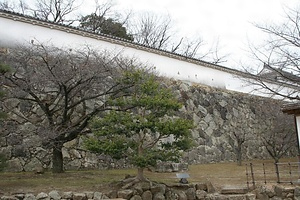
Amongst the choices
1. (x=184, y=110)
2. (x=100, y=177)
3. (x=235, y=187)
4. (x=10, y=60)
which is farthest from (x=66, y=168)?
(x=184, y=110)

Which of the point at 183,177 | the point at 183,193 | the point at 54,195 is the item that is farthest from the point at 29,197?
the point at 183,177

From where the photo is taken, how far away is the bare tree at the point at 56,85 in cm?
955

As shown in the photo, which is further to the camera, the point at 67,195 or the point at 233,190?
the point at 233,190

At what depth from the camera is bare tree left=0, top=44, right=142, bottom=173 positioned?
9.55m

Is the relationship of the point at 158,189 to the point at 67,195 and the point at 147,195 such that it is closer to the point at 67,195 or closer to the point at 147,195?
the point at 147,195

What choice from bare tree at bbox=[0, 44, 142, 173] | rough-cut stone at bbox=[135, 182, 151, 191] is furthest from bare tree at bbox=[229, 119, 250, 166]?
rough-cut stone at bbox=[135, 182, 151, 191]

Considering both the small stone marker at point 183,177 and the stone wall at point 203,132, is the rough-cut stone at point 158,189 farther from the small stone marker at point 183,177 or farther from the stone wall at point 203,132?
the stone wall at point 203,132

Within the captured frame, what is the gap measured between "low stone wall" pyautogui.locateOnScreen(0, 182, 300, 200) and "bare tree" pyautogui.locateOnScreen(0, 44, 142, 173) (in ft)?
6.25

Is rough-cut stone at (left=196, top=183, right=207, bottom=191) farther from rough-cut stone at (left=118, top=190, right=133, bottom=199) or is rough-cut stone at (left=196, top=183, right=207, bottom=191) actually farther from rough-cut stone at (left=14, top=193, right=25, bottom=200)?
rough-cut stone at (left=14, top=193, right=25, bottom=200)

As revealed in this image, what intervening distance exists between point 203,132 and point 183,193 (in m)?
7.71

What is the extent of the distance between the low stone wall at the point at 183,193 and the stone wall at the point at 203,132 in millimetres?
2389

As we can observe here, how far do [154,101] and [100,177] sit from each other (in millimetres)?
3011

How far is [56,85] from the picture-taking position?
34.3 feet

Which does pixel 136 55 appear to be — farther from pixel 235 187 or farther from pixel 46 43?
pixel 235 187
